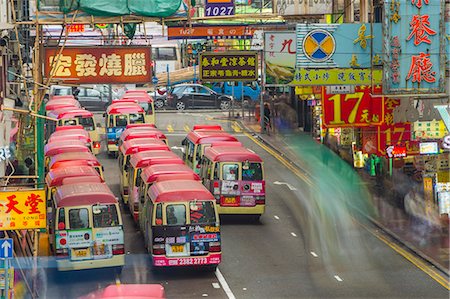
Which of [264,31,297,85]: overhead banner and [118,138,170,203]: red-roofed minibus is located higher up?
[264,31,297,85]: overhead banner

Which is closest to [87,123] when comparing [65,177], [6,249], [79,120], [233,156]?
[79,120]

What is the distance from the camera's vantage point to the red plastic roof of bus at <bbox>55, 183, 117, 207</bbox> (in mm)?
27281

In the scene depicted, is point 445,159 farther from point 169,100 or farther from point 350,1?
point 169,100

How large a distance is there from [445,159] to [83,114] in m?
19.0

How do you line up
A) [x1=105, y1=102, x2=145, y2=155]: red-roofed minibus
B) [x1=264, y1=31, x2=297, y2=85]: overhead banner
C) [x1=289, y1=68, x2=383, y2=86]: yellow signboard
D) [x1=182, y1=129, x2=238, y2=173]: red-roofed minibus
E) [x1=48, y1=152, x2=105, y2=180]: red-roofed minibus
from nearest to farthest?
[x1=289, y1=68, x2=383, y2=86]: yellow signboard < [x1=264, y1=31, x2=297, y2=85]: overhead banner < [x1=48, y1=152, x2=105, y2=180]: red-roofed minibus < [x1=182, y1=129, x2=238, y2=173]: red-roofed minibus < [x1=105, y1=102, x2=145, y2=155]: red-roofed minibus

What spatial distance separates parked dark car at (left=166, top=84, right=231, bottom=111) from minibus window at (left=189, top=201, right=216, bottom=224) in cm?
3692

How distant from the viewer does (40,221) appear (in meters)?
22.6

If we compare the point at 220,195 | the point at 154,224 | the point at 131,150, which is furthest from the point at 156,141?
the point at 154,224

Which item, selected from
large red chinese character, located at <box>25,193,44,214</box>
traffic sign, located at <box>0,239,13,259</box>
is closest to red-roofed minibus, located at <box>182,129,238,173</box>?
large red chinese character, located at <box>25,193,44,214</box>

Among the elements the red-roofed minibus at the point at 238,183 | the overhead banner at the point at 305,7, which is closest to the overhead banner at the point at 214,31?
the overhead banner at the point at 305,7

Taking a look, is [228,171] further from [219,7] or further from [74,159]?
[219,7]

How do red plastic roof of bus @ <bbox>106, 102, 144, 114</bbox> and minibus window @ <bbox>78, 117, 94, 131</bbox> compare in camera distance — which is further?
red plastic roof of bus @ <bbox>106, 102, 144, 114</bbox>

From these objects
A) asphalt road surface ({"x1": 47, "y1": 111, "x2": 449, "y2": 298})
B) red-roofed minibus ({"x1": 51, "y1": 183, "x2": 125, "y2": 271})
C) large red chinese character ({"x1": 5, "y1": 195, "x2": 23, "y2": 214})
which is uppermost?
large red chinese character ({"x1": 5, "y1": 195, "x2": 23, "y2": 214})

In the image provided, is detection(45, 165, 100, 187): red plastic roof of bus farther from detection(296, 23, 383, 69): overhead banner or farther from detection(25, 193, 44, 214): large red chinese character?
detection(25, 193, 44, 214): large red chinese character
